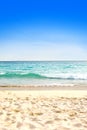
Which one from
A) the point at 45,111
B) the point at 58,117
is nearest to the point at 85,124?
the point at 58,117

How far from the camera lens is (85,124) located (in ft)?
17.1

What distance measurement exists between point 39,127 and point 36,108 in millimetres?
2227

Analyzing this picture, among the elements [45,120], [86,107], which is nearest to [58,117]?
[45,120]

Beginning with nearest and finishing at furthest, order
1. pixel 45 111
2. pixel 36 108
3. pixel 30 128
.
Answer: pixel 30 128, pixel 45 111, pixel 36 108

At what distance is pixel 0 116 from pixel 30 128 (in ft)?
4.03

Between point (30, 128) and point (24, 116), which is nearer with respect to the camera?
point (30, 128)

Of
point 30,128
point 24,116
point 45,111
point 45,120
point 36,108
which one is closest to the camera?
point 30,128

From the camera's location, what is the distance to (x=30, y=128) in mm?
4934

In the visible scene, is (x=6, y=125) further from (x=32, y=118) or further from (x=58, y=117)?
(x=58, y=117)

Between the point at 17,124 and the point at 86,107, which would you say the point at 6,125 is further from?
the point at 86,107

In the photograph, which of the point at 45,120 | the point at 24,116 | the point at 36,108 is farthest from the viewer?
the point at 36,108

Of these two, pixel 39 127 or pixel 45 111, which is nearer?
pixel 39 127

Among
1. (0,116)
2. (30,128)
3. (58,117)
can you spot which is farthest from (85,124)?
(0,116)

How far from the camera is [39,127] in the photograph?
498cm
